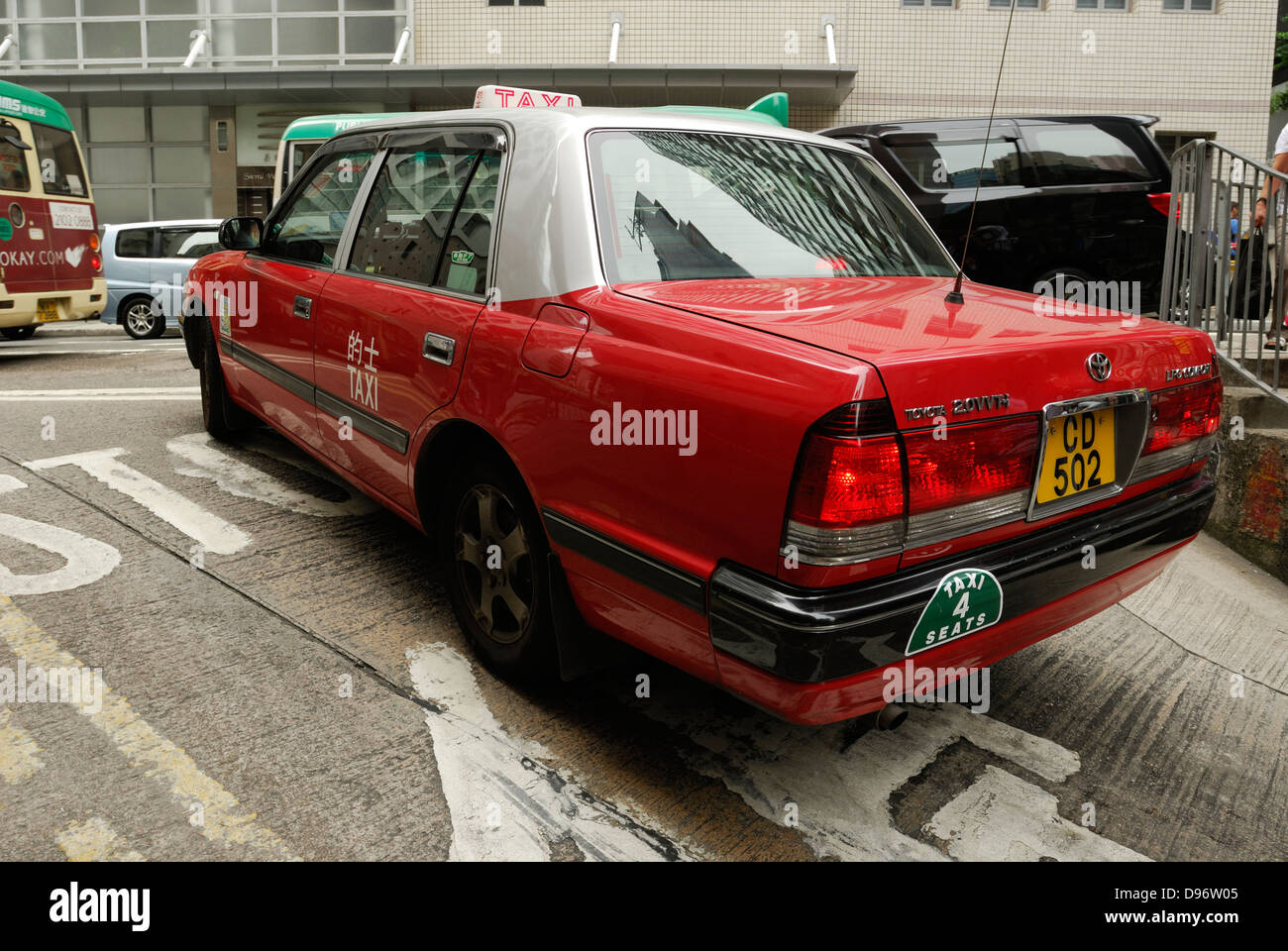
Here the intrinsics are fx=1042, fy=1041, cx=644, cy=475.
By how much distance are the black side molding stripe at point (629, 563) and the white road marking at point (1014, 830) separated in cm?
91

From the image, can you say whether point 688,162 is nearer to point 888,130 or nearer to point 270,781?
point 270,781

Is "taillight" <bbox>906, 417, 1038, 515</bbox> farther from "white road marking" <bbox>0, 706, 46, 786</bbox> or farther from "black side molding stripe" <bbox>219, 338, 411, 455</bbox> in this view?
"white road marking" <bbox>0, 706, 46, 786</bbox>

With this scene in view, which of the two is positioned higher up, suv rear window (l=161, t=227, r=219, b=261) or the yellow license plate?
suv rear window (l=161, t=227, r=219, b=261)

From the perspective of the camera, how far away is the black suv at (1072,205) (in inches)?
299

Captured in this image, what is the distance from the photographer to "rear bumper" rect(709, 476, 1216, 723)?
A: 80.2 inches

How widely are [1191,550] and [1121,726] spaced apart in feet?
6.19

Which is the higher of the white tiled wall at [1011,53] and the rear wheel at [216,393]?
the white tiled wall at [1011,53]

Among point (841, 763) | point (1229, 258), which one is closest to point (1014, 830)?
point (841, 763)

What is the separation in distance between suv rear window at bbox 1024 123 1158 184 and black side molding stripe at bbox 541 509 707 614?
21.2ft

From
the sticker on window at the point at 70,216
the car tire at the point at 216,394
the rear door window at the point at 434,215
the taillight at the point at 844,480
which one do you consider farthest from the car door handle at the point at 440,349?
the sticker on window at the point at 70,216

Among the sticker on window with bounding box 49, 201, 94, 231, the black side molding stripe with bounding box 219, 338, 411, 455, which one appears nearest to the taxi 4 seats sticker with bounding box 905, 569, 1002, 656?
the black side molding stripe with bounding box 219, 338, 411, 455

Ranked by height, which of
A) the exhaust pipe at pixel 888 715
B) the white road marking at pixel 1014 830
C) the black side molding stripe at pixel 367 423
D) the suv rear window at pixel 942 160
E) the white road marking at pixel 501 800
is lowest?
the white road marking at pixel 1014 830

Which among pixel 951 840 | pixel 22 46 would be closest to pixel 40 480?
pixel 951 840

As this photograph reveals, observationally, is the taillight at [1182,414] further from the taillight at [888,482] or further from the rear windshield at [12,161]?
the rear windshield at [12,161]
